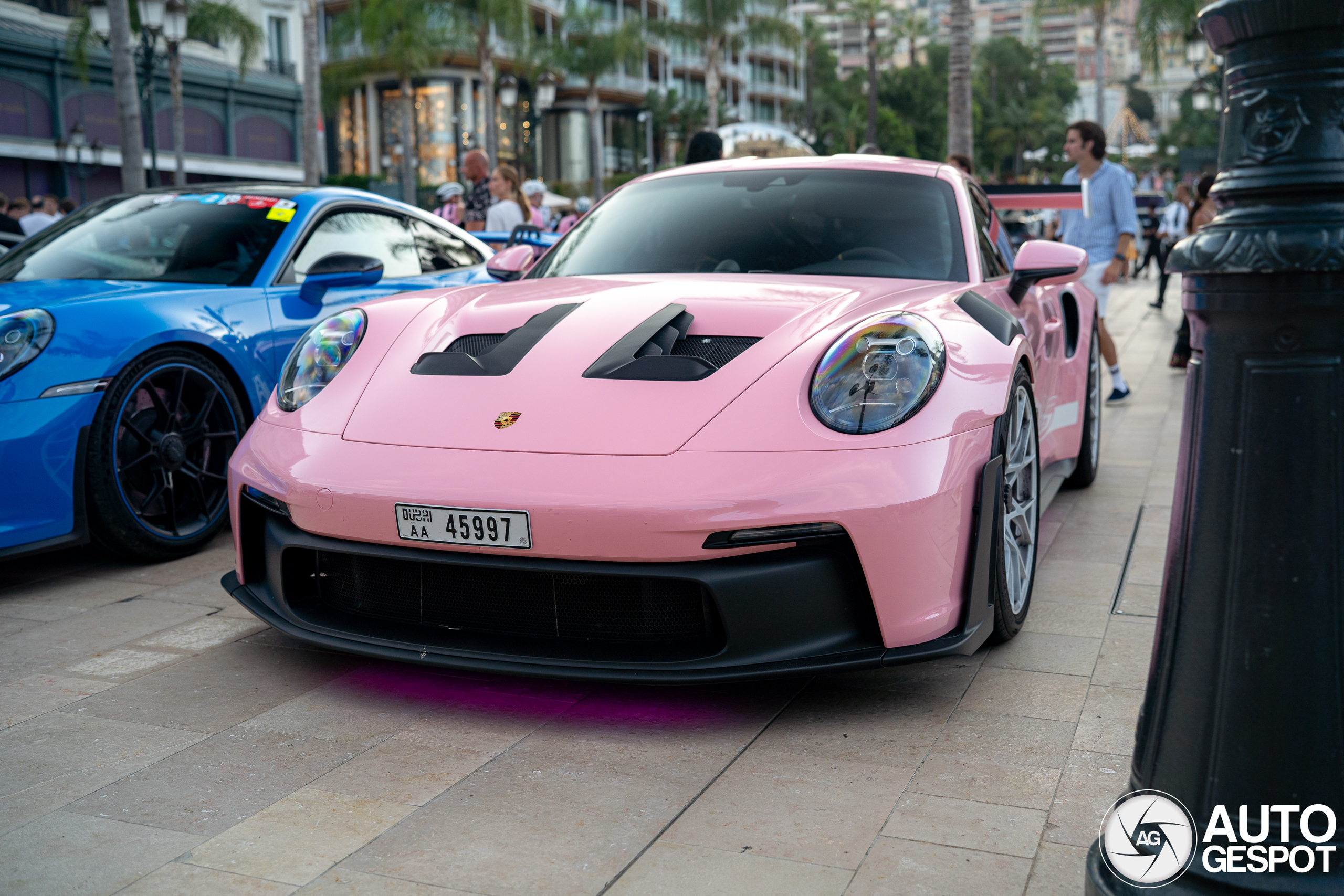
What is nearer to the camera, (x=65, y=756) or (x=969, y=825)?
(x=969, y=825)

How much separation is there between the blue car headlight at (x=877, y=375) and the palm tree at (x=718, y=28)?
53208 mm

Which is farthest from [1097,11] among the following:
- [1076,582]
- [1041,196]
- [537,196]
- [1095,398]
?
[1076,582]

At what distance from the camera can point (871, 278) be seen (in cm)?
361

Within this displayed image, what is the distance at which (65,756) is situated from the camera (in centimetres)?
261

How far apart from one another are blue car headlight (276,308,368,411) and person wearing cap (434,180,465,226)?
24.8ft

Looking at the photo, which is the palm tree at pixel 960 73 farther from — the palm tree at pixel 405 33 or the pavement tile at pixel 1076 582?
the palm tree at pixel 405 33

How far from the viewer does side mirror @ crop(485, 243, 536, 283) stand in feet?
14.6

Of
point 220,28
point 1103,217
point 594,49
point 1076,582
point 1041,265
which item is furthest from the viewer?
point 594,49

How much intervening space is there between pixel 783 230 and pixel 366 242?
2330mm

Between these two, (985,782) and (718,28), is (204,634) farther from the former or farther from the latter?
(718,28)

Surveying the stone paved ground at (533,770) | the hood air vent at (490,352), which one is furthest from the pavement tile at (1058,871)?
the hood air vent at (490,352)

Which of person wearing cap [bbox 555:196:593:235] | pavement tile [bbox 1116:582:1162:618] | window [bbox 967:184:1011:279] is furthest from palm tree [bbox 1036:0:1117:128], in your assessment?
pavement tile [bbox 1116:582:1162:618]

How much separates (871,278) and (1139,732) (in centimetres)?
200

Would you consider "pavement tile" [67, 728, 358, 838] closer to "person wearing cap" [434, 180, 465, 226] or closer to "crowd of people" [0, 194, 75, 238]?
"person wearing cap" [434, 180, 465, 226]
